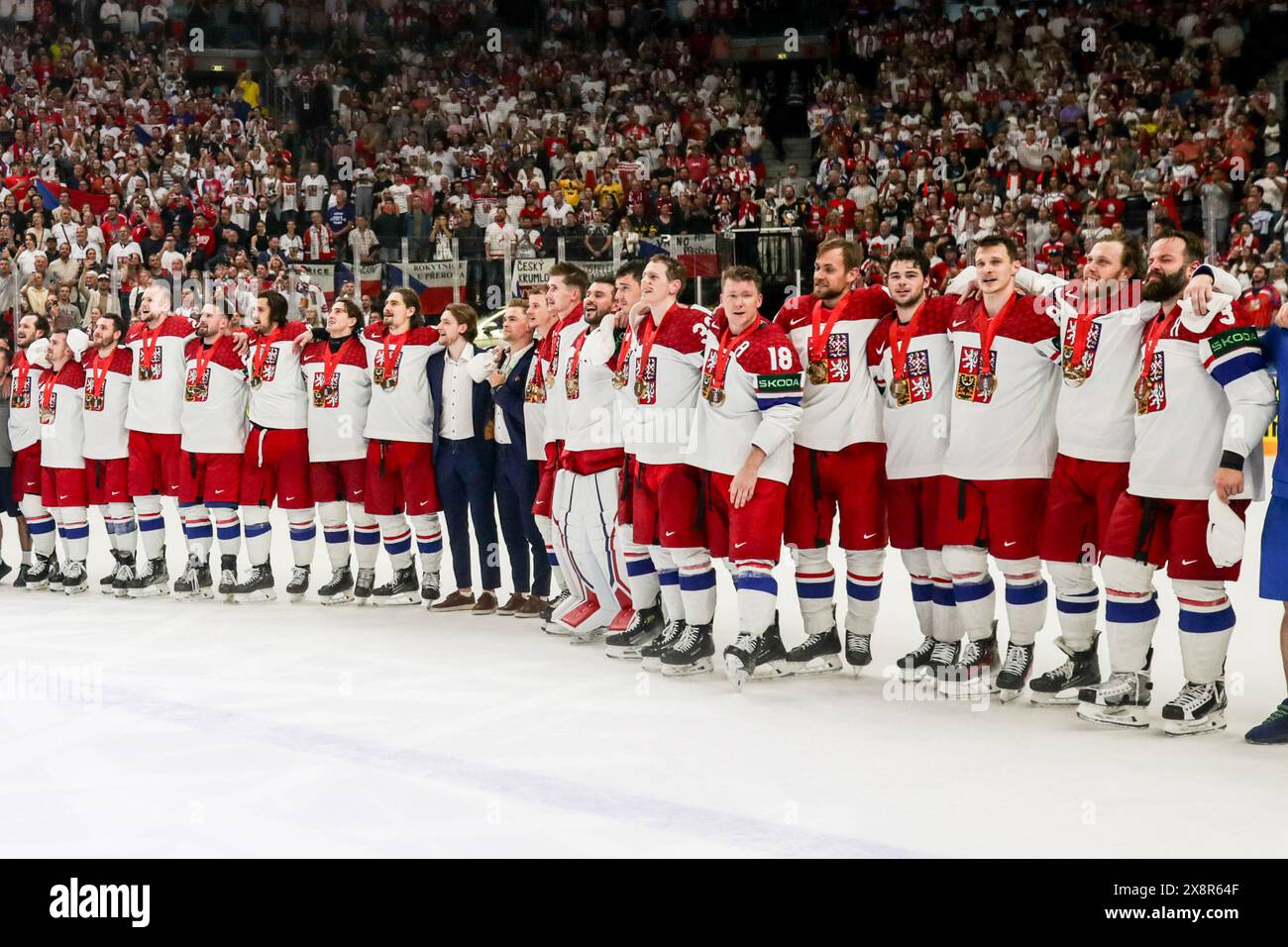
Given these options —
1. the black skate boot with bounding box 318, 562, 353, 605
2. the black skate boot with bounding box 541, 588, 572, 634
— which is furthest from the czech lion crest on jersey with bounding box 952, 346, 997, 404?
the black skate boot with bounding box 318, 562, 353, 605

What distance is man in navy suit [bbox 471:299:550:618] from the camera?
7609 mm

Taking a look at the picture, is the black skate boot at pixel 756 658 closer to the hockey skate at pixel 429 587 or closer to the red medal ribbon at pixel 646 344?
the red medal ribbon at pixel 646 344

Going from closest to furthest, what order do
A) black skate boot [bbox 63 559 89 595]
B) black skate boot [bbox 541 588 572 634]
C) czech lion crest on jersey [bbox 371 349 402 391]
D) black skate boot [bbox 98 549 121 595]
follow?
black skate boot [bbox 541 588 572 634], czech lion crest on jersey [bbox 371 349 402 391], black skate boot [bbox 98 549 121 595], black skate boot [bbox 63 559 89 595]

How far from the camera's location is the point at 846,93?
2047 centimetres

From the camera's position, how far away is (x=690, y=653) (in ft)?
20.0

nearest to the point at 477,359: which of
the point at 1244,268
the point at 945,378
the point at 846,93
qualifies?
the point at 945,378

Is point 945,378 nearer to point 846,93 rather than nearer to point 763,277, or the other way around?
point 763,277

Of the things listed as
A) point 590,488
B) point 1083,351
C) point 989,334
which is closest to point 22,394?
point 590,488

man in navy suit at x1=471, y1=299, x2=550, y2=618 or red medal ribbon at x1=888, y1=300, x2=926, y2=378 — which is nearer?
red medal ribbon at x1=888, y1=300, x2=926, y2=378

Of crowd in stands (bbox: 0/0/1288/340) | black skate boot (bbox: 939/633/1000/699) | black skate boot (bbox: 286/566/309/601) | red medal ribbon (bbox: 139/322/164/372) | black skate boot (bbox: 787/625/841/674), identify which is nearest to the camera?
black skate boot (bbox: 939/633/1000/699)

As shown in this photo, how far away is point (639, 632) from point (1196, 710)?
2.64 metres

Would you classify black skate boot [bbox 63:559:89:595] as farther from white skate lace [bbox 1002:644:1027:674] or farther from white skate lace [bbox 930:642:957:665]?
white skate lace [bbox 1002:644:1027:674]

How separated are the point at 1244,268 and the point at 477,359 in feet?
27.1

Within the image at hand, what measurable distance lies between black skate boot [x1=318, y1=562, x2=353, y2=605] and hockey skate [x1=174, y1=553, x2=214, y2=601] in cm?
74
